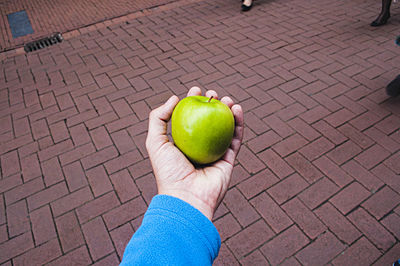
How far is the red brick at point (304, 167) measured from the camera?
9.41 feet

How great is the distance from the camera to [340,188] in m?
2.75

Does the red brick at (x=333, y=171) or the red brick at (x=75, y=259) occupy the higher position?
the red brick at (x=333, y=171)

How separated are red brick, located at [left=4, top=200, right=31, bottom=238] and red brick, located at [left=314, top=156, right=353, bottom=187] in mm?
2974

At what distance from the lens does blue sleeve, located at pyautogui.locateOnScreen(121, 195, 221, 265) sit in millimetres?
1142

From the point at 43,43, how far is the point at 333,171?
581 cm

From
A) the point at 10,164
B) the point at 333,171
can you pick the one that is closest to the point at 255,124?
the point at 333,171

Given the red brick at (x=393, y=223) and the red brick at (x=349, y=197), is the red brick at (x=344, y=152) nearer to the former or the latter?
the red brick at (x=349, y=197)

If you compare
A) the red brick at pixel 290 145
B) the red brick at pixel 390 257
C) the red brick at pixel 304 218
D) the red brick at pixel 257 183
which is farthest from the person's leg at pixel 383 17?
the red brick at pixel 390 257

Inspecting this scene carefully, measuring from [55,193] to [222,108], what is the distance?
2142mm

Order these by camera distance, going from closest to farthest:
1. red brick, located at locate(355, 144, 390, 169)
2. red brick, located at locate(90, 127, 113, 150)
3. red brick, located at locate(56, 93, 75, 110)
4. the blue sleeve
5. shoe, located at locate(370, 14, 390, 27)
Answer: the blue sleeve, red brick, located at locate(355, 144, 390, 169), red brick, located at locate(90, 127, 113, 150), red brick, located at locate(56, 93, 75, 110), shoe, located at locate(370, 14, 390, 27)

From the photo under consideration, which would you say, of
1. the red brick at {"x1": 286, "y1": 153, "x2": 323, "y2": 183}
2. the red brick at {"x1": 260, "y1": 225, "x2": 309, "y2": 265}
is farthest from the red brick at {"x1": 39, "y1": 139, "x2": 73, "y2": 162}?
the red brick at {"x1": 286, "y1": 153, "x2": 323, "y2": 183}

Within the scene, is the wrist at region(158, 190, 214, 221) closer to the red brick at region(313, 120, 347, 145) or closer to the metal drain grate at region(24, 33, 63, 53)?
the red brick at region(313, 120, 347, 145)

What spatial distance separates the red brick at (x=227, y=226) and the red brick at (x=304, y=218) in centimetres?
51

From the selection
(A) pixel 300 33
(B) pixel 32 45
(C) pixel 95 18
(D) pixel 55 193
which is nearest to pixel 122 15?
(C) pixel 95 18
